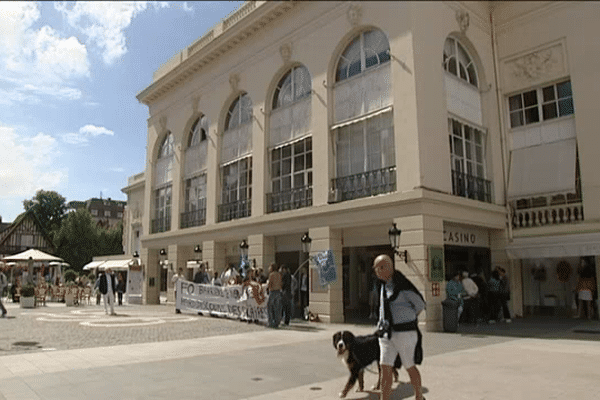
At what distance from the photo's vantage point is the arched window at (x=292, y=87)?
18675 mm

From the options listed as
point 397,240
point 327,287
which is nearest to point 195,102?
point 327,287

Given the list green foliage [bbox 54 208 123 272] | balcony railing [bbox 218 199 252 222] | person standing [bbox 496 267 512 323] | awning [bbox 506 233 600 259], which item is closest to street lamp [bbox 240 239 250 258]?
balcony railing [bbox 218 199 252 222]

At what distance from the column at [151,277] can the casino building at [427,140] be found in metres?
8.10

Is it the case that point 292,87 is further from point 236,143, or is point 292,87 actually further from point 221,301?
point 221,301

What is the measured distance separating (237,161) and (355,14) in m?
A: 8.69

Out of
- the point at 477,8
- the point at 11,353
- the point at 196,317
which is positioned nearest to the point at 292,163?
the point at 196,317

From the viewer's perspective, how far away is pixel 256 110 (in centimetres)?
2055

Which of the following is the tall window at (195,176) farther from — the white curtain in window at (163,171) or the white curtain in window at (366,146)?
the white curtain in window at (366,146)

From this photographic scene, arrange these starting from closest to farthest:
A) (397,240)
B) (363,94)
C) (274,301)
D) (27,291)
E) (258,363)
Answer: (258,363) → (397,240) → (274,301) → (363,94) → (27,291)

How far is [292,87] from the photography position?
1930 cm

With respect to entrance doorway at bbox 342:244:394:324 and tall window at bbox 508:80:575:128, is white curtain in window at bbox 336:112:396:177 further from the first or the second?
entrance doorway at bbox 342:244:394:324

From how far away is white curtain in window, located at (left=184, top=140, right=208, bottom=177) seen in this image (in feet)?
80.6

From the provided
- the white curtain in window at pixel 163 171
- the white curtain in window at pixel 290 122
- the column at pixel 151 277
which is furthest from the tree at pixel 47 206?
the white curtain in window at pixel 290 122

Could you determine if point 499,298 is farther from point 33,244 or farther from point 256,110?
point 33,244
